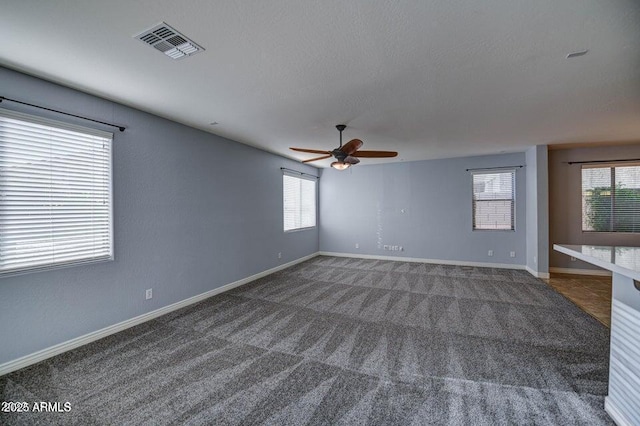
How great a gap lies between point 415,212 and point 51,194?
655 cm

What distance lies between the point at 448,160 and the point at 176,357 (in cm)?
649

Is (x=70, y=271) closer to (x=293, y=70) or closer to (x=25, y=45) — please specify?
(x=25, y=45)

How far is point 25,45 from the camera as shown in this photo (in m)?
1.94

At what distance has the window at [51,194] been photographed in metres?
2.28

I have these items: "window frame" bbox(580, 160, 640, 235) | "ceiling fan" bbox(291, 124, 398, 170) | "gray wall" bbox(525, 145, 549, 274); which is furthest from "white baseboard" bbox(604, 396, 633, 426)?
"window frame" bbox(580, 160, 640, 235)

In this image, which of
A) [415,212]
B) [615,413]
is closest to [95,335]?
[615,413]

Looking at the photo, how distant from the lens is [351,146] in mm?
3365

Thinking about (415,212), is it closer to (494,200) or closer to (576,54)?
(494,200)

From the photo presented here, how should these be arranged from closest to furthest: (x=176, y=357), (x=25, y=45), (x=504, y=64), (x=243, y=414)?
(x=243, y=414)
(x=25, y=45)
(x=504, y=64)
(x=176, y=357)

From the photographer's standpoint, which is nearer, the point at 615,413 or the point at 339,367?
the point at 615,413

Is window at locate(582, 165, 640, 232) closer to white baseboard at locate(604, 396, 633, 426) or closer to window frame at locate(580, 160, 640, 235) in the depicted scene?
window frame at locate(580, 160, 640, 235)

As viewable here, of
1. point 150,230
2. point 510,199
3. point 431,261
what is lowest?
point 431,261

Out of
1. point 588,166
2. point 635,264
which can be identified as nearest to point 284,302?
point 635,264

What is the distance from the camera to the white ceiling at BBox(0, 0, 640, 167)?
161 centimetres
